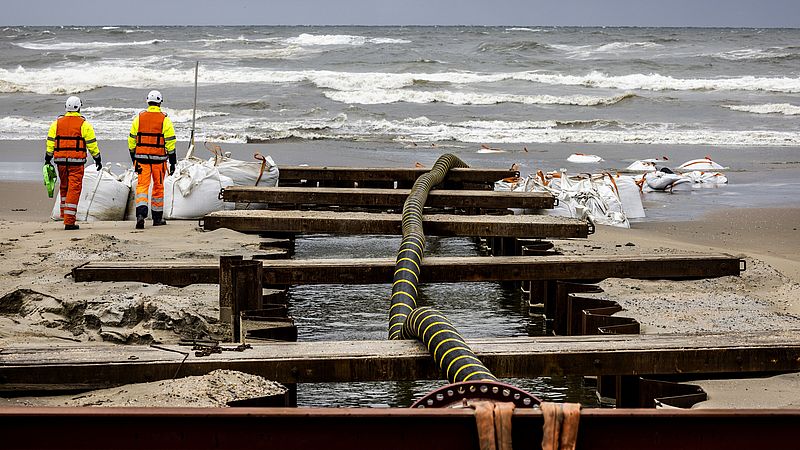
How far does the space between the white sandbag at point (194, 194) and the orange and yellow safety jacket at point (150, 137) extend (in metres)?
0.52

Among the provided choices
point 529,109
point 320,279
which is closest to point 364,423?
point 320,279

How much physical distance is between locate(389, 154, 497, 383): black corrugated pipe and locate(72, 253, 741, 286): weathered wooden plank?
253 mm

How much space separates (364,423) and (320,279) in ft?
13.2

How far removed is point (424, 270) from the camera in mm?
7016

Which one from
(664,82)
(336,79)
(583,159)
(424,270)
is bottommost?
(424,270)

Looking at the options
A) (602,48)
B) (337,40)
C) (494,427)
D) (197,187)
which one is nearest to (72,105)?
(197,187)

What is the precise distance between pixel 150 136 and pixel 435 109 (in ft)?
66.6

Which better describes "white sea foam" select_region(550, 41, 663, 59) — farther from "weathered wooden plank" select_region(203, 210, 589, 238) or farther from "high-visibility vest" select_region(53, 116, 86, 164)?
"weathered wooden plank" select_region(203, 210, 589, 238)

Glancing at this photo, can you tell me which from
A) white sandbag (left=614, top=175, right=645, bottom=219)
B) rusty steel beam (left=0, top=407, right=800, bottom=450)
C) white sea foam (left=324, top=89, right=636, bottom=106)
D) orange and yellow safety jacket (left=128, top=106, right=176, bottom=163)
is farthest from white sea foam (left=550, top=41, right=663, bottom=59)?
rusty steel beam (left=0, top=407, right=800, bottom=450)

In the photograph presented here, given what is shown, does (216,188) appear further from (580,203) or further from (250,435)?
(250,435)

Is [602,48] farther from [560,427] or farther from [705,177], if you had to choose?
[560,427]

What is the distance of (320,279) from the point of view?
6875mm

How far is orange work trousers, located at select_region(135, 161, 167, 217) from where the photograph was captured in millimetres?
10789

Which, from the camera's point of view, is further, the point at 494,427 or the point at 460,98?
the point at 460,98
